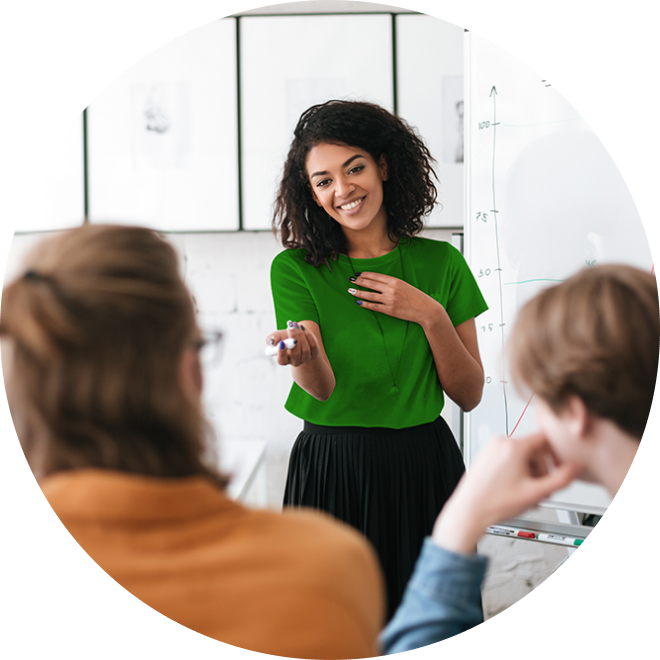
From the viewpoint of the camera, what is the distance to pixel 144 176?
5.12 feet

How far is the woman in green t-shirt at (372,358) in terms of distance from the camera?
934 mm

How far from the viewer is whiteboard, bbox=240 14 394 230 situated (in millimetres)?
1493

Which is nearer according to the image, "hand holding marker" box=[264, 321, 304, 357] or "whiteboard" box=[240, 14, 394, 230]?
"hand holding marker" box=[264, 321, 304, 357]

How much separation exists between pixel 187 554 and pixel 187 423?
4.0 inches

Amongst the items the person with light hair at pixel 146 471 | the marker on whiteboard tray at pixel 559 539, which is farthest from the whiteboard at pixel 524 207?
the person with light hair at pixel 146 471

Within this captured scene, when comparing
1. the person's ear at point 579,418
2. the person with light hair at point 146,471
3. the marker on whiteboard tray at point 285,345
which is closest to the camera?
the person with light hair at point 146,471

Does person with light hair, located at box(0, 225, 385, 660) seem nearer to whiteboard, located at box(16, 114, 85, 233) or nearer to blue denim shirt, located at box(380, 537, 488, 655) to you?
blue denim shirt, located at box(380, 537, 488, 655)

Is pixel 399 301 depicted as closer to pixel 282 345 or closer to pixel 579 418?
pixel 282 345

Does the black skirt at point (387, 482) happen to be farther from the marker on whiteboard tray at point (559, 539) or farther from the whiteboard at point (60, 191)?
the whiteboard at point (60, 191)

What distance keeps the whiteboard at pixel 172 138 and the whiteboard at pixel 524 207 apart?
0.72m

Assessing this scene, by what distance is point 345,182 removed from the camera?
930 mm

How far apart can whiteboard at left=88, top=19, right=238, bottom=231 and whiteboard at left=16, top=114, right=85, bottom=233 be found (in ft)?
0.13

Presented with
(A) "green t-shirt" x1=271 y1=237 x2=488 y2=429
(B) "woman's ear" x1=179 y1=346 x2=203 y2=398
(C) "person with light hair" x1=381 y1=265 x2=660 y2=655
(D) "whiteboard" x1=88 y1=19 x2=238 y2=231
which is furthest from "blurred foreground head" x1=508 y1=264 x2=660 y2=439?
(D) "whiteboard" x1=88 y1=19 x2=238 y2=231

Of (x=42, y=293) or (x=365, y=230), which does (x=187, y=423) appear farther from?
(x=365, y=230)
